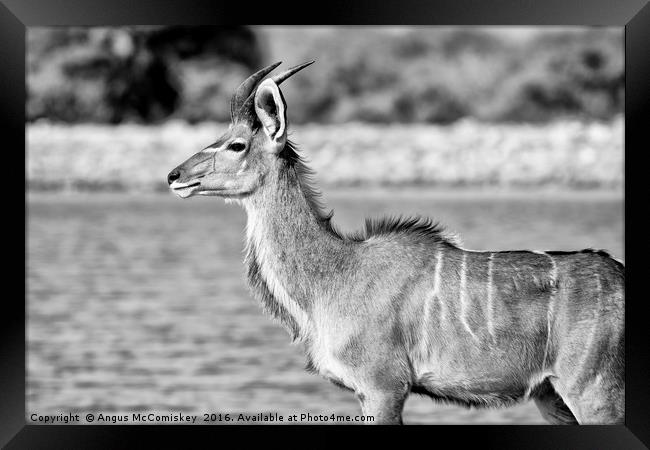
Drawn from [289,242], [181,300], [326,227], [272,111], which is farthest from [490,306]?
[181,300]

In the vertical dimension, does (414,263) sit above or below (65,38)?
below

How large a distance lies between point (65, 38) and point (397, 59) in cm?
1297

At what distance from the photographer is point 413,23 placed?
25.5 feet

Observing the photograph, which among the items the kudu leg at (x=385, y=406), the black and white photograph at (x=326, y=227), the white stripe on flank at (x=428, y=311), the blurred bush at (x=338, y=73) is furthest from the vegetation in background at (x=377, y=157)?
the kudu leg at (x=385, y=406)

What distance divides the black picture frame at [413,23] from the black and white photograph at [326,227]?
189 millimetres

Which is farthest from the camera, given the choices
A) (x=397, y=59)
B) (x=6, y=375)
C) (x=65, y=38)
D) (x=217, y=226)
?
(x=397, y=59)

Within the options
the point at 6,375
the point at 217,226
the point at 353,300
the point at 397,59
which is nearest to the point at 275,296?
the point at 353,300

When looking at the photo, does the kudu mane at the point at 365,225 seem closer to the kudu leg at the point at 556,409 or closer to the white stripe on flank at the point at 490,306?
the white stripe on flank at the point at 490,306

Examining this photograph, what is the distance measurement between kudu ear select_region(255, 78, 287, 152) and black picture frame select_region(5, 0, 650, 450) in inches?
17.6

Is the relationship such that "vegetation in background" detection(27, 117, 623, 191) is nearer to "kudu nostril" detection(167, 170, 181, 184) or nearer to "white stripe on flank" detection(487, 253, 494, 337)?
"kudu nostril" detection(167, 170, 181, 184)

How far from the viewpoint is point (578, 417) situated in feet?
24.4

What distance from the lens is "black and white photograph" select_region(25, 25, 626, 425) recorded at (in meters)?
7.51

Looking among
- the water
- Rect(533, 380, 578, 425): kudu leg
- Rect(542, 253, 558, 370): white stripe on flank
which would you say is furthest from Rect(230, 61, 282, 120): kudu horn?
the water

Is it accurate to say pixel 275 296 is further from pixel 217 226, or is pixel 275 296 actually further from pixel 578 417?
pixel 217 226
